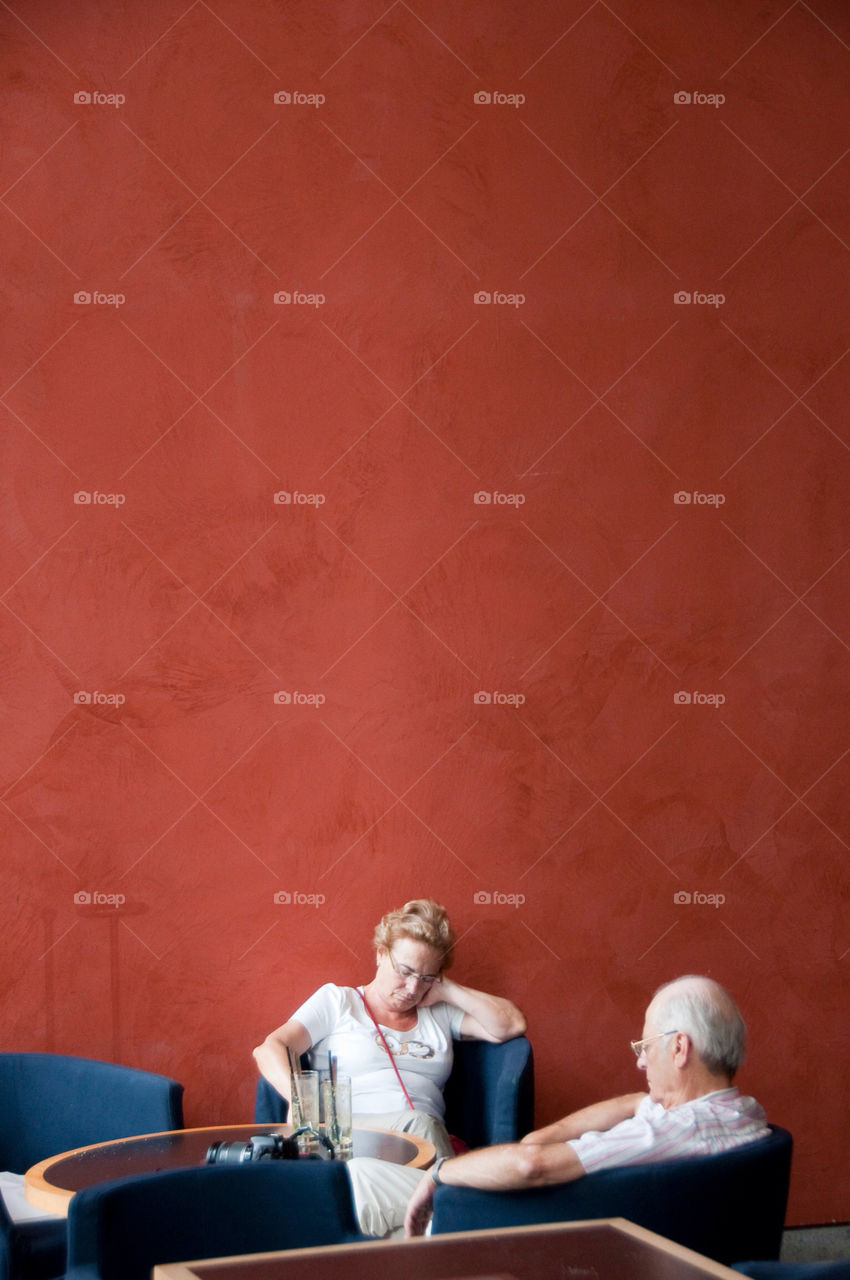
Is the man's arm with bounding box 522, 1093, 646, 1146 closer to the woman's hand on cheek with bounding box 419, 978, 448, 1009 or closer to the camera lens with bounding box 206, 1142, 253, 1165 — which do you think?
the camera lens with bounding box 206, 1142, 253, 1165

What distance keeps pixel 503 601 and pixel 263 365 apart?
1.06m

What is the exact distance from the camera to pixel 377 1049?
11.4ft

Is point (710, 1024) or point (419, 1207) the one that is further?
point (710, 1024)

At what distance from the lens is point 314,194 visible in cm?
398

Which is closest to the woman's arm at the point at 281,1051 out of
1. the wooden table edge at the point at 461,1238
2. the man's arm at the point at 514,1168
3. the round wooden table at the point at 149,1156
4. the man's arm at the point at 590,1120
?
the round wooden table at the point at 149,1156

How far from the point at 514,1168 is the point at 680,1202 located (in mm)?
307

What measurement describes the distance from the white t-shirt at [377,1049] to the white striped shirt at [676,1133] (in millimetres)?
1213

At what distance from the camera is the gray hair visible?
2320 millimetres

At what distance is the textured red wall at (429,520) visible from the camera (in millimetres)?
3805

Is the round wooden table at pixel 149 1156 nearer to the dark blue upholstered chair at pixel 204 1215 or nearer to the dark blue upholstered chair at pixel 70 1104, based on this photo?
the dark blue upholstered chair at pixel 70 1104

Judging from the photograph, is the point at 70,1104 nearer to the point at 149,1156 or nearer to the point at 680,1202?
the point at 149,1156

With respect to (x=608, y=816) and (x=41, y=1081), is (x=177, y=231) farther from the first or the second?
(x=41, y=1081)

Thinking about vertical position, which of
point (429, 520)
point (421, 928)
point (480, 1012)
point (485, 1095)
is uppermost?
point (429, 520)

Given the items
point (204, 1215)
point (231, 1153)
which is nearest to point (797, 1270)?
point (204, 1215)
